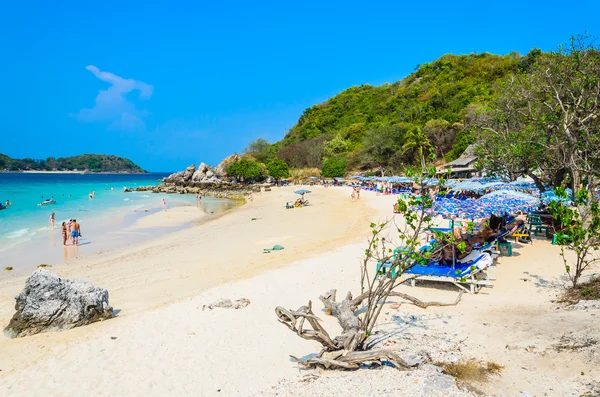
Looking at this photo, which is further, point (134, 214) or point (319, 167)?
point (319, 167)

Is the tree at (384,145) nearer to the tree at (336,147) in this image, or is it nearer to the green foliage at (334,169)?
the green foliage at (334,169)

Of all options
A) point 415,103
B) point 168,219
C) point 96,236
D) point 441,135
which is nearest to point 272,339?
point 96,236

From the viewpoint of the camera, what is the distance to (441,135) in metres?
52.7

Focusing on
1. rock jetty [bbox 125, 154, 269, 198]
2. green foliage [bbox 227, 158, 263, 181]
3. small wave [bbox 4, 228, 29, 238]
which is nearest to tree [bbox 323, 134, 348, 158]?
green foliage [bbox 227, 158, 263, 181]

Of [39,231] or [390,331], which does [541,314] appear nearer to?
[390,331]

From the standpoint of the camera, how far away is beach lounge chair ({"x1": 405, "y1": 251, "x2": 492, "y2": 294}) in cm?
841

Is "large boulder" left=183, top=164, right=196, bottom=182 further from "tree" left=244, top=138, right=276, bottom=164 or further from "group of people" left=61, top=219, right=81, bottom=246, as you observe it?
"group of people" left=61, top=219, right=81, bottom=246

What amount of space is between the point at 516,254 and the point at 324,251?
19.6 ft

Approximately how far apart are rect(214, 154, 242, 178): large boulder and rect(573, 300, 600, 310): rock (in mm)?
70074

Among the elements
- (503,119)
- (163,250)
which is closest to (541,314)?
(503,119)

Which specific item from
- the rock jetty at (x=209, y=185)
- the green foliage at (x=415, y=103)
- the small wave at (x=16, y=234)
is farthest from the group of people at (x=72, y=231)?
the green foliage at (x=415, y=103)

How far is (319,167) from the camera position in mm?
68375

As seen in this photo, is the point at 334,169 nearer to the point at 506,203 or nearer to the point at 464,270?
the point at 506,203

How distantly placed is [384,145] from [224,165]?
32664mm
